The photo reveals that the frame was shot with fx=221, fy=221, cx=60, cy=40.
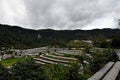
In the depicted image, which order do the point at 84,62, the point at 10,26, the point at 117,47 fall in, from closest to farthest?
the point at 84,62
the point at 117,47
the point at 10,26

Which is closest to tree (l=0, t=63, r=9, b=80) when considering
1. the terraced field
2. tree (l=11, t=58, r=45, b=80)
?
tree (l=11, t=58, r=45, b=80)

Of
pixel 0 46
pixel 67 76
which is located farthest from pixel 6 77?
pixel 0 46

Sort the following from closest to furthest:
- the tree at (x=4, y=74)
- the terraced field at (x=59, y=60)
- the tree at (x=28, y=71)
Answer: the tree at (x=28, y=71) < the tree at (x=4, y=74) < the terraced field at (x=59, y=60)

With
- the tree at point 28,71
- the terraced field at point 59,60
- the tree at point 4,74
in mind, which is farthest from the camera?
the terraced field at point 59,60

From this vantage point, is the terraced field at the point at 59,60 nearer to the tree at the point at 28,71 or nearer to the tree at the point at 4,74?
the tree at the point at 4,74

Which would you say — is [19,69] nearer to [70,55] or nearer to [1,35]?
[70,55]

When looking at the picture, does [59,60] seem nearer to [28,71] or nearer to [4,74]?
[4,74]

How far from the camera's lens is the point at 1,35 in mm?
133875

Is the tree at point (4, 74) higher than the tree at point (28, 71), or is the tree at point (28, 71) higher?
the tree at point (28, 71)

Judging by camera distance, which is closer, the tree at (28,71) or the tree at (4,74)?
the tree at (28,71)

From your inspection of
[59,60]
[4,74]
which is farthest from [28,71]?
[59,60]

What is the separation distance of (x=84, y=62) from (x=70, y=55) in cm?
1019

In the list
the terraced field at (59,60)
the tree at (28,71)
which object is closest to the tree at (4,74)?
the tree at (28,71)

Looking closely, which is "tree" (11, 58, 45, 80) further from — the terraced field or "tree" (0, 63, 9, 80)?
the terraced field
